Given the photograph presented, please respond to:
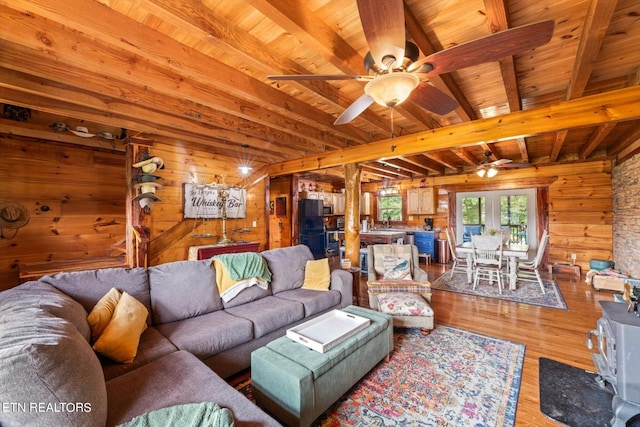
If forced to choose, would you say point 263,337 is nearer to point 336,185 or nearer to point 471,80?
point 471,80

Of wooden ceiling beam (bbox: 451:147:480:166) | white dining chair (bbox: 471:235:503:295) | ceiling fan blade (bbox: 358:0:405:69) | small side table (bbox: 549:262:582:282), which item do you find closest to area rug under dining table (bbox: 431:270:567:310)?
white dining chair (bbox: 471:235:503:295)

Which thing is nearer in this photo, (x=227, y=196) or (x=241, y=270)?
(x=241, y=270)

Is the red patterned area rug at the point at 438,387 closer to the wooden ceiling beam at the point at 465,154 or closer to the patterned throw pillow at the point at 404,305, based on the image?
the patterned throw pillow at the point at 404,305

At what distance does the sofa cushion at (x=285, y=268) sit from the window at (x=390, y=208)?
5.58 meters

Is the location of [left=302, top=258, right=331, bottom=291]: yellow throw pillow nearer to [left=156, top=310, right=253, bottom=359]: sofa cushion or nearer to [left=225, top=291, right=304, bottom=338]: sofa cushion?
[left=225, top=291, right=304, bottom=338]: sofa cushion

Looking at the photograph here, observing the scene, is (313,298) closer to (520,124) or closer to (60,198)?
(520,124)

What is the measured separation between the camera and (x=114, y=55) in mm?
A: 2096

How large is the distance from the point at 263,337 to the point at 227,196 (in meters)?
3.32

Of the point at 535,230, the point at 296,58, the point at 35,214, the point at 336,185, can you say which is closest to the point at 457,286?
the point at 535,230

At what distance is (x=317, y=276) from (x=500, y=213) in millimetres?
5839

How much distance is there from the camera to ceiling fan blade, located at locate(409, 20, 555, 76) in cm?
122

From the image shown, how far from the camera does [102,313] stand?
170 centimetres

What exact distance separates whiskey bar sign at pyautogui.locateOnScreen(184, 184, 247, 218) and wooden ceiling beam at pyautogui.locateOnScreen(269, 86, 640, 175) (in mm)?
2278

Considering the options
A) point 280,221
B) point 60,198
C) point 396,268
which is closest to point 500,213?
point 396,268
